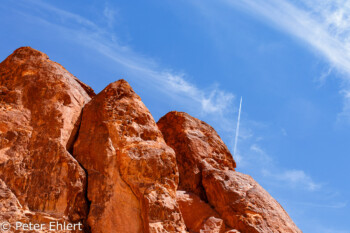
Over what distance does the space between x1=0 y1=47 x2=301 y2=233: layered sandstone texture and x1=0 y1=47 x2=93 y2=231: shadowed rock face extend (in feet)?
0.09

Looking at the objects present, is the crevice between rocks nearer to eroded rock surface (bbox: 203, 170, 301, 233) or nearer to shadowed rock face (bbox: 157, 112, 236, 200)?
shadowed rock face (bbox: 157, 112, 236, 200)

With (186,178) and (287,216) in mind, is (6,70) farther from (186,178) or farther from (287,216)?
(287,216)

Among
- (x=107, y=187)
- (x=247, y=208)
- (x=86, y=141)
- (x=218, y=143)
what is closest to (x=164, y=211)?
(x=107, y=187)

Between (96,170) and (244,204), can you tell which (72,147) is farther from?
(244,204)

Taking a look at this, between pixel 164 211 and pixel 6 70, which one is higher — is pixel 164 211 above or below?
below

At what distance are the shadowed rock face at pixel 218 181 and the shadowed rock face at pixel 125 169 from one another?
3072mm

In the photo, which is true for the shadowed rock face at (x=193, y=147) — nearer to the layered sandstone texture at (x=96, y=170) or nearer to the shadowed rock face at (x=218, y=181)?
the shadowed rock face at (x=218, y=181)

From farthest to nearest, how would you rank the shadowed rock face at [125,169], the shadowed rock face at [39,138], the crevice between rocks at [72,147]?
the shadowed rock face at [125,169] → the crevice between rocks at [72,147] → the shadowed rock face at [39,138]

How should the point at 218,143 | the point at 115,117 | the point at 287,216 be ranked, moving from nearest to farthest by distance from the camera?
the point at 115,117
the point at 287,216
the point at 218,143

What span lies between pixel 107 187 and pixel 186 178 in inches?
200

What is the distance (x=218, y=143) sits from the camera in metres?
17.8

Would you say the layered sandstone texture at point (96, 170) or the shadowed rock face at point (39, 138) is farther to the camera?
the layered sandstone texture at point (96, 170)

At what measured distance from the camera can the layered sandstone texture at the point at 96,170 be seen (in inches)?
425

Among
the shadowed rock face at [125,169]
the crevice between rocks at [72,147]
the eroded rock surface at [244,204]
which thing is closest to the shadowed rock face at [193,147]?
the eroded rock surface at [244,204]
